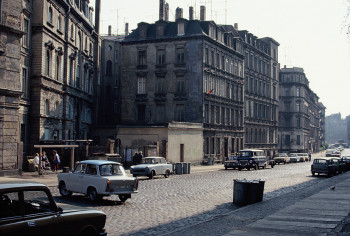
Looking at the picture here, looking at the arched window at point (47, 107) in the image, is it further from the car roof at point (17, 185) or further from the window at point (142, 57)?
the car roof at point (17, 185)

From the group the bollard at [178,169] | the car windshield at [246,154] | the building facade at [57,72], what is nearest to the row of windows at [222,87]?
the car windshield at [246,154]

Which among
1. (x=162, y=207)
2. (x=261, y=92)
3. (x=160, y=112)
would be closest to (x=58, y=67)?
(x=160, y=112)

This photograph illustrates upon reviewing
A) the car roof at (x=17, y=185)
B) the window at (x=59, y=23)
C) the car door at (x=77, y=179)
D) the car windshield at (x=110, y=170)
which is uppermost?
the window at (x=59, y=23)

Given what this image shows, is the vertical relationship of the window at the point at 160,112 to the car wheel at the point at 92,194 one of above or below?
above

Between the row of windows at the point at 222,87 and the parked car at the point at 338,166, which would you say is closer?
the parked car at the point at 338,166

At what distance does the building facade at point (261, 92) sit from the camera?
70.0m

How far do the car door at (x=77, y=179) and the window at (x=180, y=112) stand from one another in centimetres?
3498

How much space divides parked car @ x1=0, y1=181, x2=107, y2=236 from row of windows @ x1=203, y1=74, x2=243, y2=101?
45.0 metres

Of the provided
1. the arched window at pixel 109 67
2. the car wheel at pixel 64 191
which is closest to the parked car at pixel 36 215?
the car wheel at pixel 64 191

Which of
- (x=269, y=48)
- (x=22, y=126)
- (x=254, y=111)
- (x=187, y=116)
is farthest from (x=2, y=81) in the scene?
(x=269, y=48)

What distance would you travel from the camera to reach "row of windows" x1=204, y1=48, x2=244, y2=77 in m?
54.8

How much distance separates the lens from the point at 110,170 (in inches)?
703

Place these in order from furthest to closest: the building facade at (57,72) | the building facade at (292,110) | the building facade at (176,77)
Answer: the building facade at (292,110), the building facade at (176,77), the building facade at (57,72)

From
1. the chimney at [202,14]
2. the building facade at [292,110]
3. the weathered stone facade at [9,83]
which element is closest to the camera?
the weathered stone facade at [9,83]
